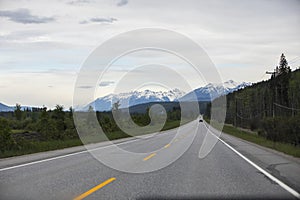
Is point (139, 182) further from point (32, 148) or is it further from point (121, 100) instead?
point (121, 100)

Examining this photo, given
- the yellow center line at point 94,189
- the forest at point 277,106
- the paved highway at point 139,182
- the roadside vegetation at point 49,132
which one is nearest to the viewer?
the yellow center line at point 94,189

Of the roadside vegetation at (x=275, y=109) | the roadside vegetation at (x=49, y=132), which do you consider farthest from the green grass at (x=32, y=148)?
the roadside vegetation at (x=275, y=109)

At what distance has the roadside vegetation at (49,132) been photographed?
62.2 feet

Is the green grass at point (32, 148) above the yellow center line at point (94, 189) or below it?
above

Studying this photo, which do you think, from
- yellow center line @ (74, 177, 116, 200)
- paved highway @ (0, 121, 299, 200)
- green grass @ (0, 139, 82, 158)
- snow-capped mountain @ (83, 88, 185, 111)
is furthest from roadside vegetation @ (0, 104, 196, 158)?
yellow center line @ (74, 177, 116, 200)

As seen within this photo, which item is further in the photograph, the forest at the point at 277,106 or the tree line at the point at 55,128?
the forest at the point at 277,106

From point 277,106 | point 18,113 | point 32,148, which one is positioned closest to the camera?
point 32,148

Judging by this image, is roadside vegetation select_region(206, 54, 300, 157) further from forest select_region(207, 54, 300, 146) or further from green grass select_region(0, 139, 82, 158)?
green grass select_region(0, 139, 82, 158)

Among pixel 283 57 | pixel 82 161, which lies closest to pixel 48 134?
pixel 82 161

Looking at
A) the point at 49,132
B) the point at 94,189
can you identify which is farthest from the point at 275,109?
the point at 94,189

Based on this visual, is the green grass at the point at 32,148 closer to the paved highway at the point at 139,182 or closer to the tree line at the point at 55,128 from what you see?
the tree line at the point at 55,128

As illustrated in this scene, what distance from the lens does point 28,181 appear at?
9.70 meters

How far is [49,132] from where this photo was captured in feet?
157

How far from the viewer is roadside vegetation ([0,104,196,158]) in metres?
19.0
